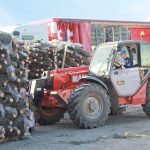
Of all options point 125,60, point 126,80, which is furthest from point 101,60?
point 126,80

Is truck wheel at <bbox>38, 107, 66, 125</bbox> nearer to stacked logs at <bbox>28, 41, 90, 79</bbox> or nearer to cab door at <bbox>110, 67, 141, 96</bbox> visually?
cab door at <bbox>110, 67, 141, 96</bbox>

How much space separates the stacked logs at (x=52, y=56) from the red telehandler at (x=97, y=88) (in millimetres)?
2498

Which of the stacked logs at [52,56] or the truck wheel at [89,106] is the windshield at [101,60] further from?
the stacked logs at [52,56]

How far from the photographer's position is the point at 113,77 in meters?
13.1

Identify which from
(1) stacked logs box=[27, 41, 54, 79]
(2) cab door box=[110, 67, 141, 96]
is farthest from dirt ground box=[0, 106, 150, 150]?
(1) stacked logs box=[27, 41, 54, 79]

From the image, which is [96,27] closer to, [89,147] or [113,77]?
[113,77]

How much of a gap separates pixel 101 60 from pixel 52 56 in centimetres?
345

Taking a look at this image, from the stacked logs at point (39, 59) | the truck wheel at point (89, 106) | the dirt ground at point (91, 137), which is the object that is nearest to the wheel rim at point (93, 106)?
the truck wheel at point (89, 106)

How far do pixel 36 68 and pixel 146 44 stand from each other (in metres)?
3.86

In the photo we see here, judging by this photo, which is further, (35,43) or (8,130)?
(35,43)

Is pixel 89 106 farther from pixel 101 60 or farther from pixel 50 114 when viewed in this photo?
pixel 101 60

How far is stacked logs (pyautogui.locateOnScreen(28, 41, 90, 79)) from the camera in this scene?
635 inches

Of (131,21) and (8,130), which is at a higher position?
(131,21)

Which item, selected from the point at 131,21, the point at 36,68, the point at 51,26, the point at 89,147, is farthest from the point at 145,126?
the point at 131,21
